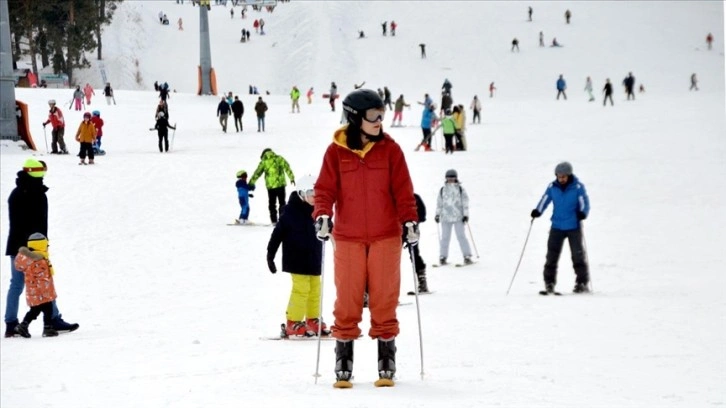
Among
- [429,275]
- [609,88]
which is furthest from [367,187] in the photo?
[609,88]

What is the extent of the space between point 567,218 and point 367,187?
584 cm

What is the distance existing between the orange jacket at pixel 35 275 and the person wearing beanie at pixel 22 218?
0.17 m

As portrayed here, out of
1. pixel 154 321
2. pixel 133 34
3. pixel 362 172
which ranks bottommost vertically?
pixel 154 321

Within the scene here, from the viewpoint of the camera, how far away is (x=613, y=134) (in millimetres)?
31516

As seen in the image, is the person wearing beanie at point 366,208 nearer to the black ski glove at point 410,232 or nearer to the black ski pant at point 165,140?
the black ski glove at point 410,232

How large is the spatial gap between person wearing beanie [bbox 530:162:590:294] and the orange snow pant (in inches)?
218

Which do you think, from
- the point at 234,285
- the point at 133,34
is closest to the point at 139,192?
the point at 234,285

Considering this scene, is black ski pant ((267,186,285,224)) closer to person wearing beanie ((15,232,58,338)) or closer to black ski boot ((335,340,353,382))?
person wearing beanie ((15,232,58,338))

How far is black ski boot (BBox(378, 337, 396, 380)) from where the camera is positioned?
621 cm

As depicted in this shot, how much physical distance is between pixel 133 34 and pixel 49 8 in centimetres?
1464

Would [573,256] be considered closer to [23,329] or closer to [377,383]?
[23,329]

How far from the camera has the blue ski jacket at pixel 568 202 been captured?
37.3 ft

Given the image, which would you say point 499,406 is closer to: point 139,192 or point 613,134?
point 139,192

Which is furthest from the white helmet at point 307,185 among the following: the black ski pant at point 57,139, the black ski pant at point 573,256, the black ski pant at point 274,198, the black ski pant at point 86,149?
the black ski pant at point 57,139
